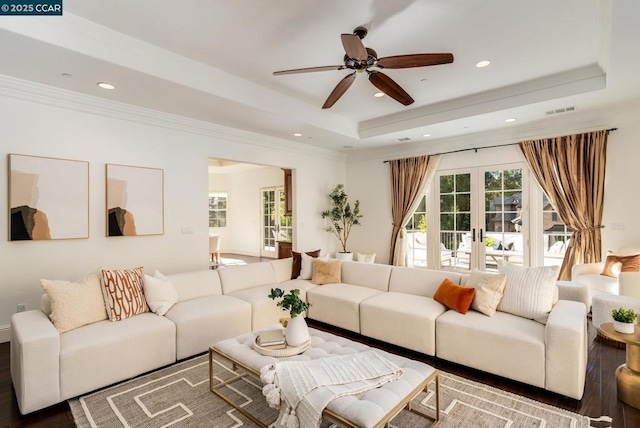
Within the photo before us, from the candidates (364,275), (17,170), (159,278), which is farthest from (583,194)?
(17,170)

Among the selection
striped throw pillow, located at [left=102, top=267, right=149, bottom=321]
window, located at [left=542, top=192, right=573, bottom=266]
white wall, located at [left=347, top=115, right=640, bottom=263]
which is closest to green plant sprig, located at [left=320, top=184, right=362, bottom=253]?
white wall, located at [left=347, top=115, right=640, bottom=263]

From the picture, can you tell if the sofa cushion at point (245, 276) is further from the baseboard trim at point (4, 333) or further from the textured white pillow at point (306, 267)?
the baseboard trim at point (4, 333)

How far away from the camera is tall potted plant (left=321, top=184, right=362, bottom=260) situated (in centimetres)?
700

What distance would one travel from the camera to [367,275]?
4.29 meters

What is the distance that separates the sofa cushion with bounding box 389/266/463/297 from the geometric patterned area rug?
110 cm

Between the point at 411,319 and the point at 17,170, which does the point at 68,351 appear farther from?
the point at 411,319

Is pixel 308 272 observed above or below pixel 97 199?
below

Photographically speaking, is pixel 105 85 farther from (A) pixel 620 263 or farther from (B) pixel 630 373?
(A) pixel 620 263

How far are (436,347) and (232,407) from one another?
6.13 feet

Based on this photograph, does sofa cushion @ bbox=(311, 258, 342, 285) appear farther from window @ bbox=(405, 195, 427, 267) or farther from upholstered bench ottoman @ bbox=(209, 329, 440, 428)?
window @ bbox=(405, 195, 427, 267)

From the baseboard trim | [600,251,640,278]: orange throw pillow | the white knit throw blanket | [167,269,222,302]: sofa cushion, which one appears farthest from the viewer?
[600,251,640,278]: orange throw pillow

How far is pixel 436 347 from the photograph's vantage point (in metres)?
3.00

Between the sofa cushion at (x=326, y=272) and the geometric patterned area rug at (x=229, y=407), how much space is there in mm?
1935

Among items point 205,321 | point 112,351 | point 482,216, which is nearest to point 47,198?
point 112,351
